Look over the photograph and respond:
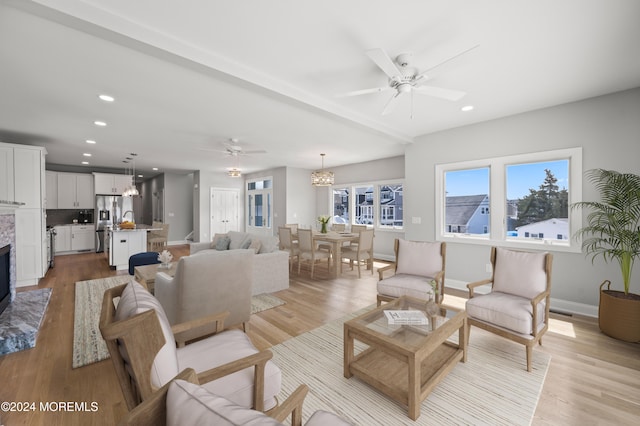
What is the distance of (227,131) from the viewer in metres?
4.68

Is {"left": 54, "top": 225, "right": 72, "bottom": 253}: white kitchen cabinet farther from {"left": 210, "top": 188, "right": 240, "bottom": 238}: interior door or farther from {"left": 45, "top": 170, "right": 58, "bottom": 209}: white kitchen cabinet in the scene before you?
{"left": 210, "top": 188, "right": 240, "bottom": 238}: interior door

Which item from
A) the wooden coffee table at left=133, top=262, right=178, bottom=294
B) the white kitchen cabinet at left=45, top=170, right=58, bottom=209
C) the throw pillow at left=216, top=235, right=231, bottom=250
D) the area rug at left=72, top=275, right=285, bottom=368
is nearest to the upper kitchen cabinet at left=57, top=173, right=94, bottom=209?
the white kitchen cabinet at left=45, top=170, right=58, bottom=209

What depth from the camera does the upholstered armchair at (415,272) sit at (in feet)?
9.94

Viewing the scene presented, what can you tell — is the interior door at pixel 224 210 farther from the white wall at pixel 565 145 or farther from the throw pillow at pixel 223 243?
the white wall at pixel 565 145

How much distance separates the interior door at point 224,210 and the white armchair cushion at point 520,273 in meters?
8.68

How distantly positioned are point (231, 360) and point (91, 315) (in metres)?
2.97

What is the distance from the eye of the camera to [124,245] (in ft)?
19.7

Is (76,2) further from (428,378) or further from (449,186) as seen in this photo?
(449,186)

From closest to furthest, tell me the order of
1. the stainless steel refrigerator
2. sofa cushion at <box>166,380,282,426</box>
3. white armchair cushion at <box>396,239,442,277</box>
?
sofa cushion at <box>166,380,282,426</box>, white armchair cushion at <box>396,239,442,277</box>, the stainless steel refrigerator

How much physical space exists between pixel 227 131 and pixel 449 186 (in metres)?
4.05

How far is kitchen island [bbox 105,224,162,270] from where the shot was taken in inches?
230

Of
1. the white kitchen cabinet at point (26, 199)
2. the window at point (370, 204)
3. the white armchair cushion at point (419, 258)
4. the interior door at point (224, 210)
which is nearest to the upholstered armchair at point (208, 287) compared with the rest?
the white armchair cushion at point (419, 258)

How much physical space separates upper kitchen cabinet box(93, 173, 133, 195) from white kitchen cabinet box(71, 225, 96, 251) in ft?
3.61

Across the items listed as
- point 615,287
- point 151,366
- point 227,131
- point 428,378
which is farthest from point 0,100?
point 615,287
